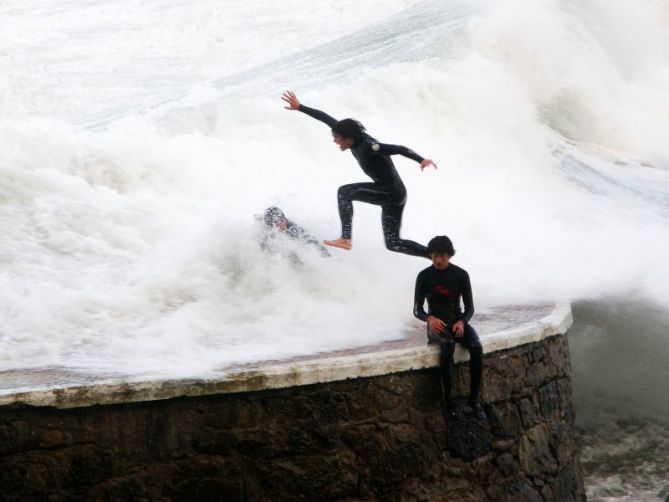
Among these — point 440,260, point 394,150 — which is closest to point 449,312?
point 440,260

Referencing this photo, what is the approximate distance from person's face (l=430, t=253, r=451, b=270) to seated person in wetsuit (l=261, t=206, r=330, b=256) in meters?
2.51

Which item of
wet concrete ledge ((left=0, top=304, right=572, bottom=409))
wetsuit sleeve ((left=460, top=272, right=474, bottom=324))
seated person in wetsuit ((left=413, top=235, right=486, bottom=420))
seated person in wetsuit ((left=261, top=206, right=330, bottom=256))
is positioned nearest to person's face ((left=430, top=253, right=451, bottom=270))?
seated person in wetsuit ((left=413, top=235, right=486, bottom=420))

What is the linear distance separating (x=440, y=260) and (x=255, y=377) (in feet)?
4.39

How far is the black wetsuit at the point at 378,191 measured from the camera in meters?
7.18

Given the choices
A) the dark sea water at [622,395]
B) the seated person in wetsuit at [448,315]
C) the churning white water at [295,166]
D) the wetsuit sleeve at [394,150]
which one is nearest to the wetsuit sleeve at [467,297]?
the seated person in wetsuit at [448,315]

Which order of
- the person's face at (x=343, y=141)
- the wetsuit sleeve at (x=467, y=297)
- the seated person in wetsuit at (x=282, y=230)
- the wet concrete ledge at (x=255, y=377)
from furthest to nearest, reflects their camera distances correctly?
the seated person in wetsuit at (x=282, y=230) < the person's face at (x=343, y=141) < the wetsuit sleeve at (x=467, y=297) < the wet concrete ledge at (x=255, y=377)

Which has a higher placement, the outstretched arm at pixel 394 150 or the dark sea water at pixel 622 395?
the outstretched arm at pixel 394 150

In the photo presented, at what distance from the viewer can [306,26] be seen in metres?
27.4

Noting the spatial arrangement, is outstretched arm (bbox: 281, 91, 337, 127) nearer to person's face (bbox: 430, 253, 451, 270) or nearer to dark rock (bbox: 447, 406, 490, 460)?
person's face (bbox: 430, 253, 451, 270)

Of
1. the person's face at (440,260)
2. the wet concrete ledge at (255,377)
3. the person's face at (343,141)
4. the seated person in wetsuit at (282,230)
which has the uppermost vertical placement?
the person's face at (343,141)

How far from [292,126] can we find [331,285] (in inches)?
254

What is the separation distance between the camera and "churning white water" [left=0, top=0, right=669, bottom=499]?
7.19 m

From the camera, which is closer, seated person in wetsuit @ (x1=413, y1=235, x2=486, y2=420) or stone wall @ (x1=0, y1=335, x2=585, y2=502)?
stone wall @ (x1=0, y1=335, x2=585, y2=502)

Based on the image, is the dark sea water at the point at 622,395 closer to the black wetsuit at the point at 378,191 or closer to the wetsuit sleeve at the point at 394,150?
the black wetsuit at the point at 378,191
